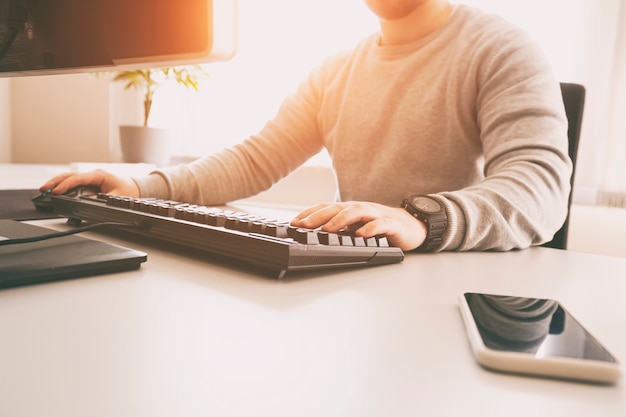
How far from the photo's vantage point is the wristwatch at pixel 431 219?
1.99 ft

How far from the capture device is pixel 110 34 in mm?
574

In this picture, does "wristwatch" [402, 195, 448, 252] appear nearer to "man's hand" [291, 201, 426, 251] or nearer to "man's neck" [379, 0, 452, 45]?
"man's hand" [291, 201, 426, 251]

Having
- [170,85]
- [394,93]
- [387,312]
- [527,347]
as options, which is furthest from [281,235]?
[170,85]

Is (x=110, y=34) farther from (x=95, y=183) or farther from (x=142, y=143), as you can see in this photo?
(x=142, y=143)

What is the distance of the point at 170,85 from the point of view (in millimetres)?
1936

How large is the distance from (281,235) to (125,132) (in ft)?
4.47

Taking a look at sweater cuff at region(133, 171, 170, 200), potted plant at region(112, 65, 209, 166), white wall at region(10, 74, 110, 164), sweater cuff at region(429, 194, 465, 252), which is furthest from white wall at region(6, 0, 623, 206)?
sweater cuff at region(429, 194, 465, 252)

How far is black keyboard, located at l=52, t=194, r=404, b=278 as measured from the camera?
43 cm

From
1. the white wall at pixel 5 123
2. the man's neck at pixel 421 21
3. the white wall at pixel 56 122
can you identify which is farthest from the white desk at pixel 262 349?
the white wall at pixel 5 123

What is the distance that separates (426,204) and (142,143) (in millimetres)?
1247

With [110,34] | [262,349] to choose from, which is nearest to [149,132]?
[110,34]

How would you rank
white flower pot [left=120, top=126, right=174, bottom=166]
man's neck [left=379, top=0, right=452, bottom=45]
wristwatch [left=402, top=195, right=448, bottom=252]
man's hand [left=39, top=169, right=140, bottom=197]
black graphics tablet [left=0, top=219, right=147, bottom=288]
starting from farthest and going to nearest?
white flower pot [left=120, top=126, right=174, bottom=166], man's neck [left=379, top=0, right=452, bottom=45], man's hand [left=39, top=169, right=140, bottom=197], wristwatch [left=402, top=195, right=448, bottom=252], black graphics tablet [left=0, top=219, right=147, bottom=288]

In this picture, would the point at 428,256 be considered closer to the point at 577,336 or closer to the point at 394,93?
the point at 577,336

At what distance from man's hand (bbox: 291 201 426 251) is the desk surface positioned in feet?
0.26
